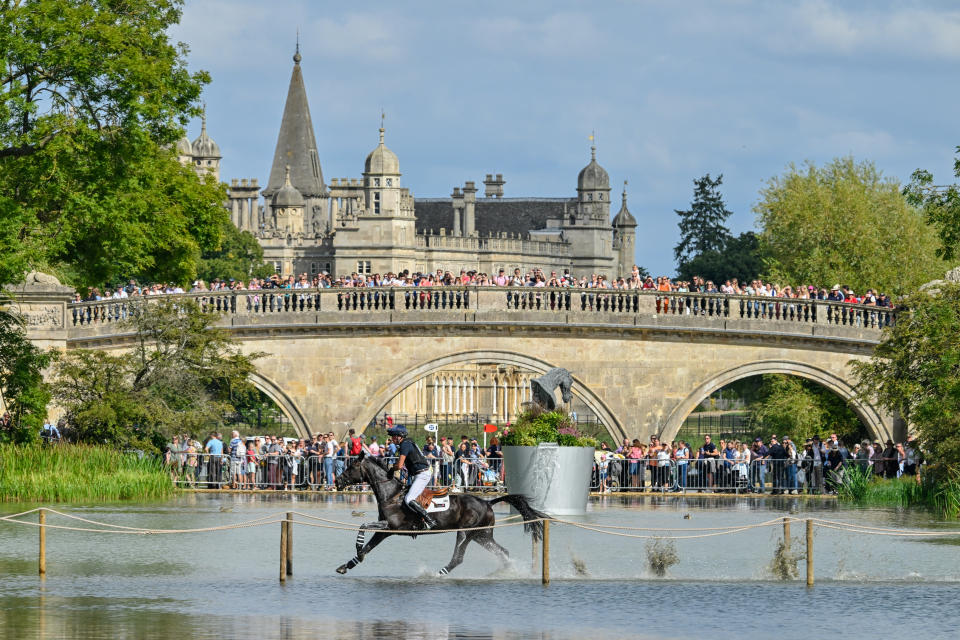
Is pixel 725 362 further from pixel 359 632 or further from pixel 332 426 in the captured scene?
pixel 359 632

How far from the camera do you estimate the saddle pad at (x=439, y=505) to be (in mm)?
19328

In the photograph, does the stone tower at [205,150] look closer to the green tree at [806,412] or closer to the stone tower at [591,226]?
the stone tower at [591,226]

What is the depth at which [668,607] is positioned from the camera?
17.2 meters

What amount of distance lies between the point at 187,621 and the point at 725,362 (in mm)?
25048

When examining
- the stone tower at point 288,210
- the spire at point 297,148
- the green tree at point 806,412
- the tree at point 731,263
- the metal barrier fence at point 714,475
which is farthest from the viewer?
the spire at point 297,148

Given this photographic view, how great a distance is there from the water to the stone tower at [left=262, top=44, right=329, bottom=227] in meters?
130

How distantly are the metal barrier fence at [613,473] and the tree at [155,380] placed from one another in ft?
3.56

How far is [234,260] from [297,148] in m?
55.9

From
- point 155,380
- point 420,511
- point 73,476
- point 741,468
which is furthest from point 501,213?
point 420,511

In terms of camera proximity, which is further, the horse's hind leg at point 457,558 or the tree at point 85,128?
the tree at point 85,128

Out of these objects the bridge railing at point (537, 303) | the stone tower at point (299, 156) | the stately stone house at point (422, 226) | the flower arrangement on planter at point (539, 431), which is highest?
the stone tower at point (299, 156)

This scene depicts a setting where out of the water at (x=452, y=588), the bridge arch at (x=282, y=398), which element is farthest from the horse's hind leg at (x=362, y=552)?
the bridge arch at (x=282, y=398)

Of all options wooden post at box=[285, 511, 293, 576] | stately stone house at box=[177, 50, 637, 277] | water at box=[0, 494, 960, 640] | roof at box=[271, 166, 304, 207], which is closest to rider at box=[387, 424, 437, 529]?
water at box=[0, 494, 960, 640]

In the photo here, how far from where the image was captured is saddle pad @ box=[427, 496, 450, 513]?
19.3 m
